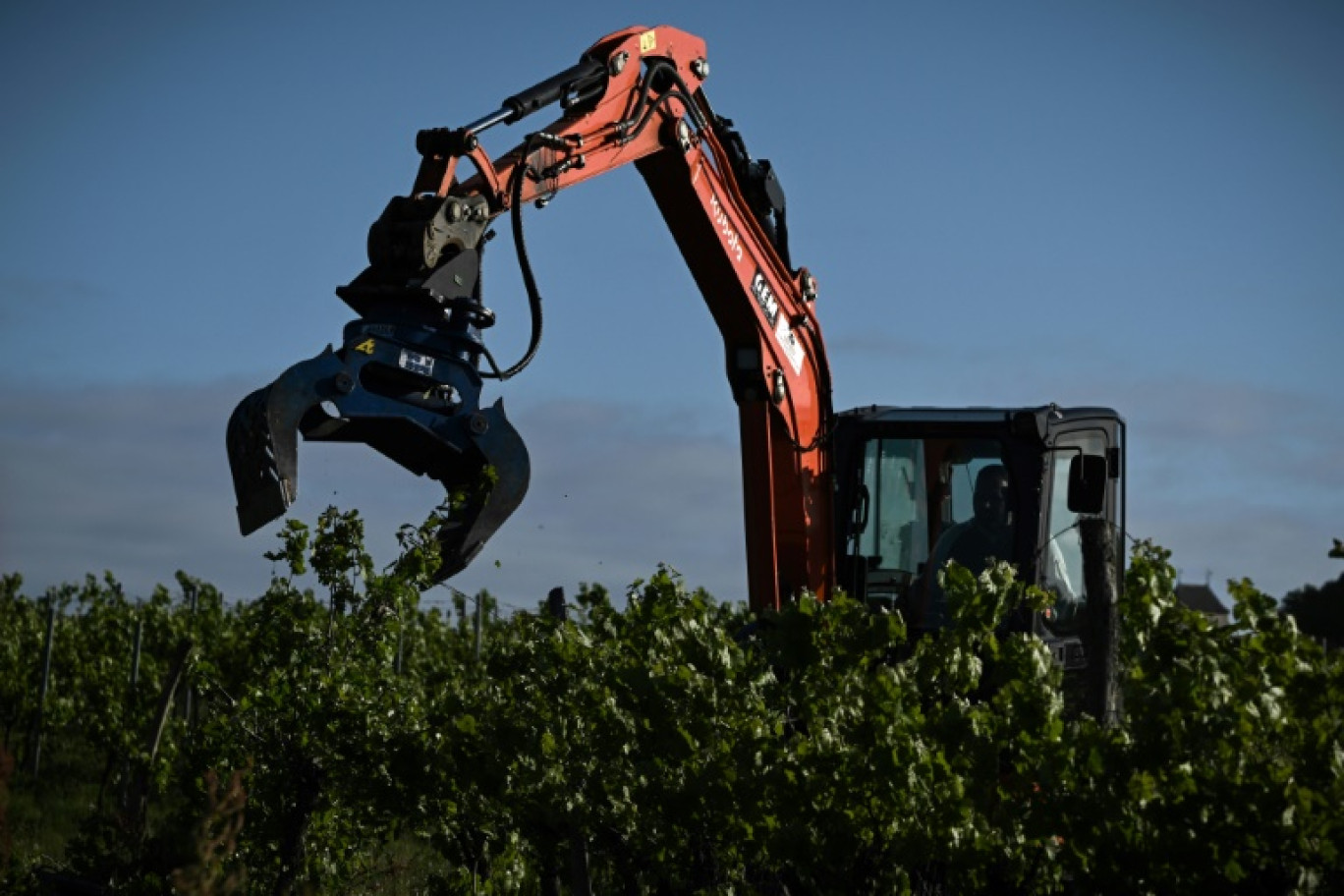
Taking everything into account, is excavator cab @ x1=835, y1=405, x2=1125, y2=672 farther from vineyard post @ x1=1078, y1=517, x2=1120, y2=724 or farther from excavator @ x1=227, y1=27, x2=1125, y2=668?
vineyard post @ x1=1078, y1=517, x2=1120, y2=724

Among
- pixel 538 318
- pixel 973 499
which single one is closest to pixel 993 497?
pixel 973 499

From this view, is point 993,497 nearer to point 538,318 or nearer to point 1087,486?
point 1087,486

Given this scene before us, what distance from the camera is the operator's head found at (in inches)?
368

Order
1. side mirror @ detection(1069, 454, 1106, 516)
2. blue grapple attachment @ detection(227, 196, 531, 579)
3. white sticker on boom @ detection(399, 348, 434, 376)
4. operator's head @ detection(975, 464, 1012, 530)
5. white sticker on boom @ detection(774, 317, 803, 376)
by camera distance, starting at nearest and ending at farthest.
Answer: blue grapple attachment @ detection(227, 196, 531, 579)
white sticker on boom @ detection(399, 348, 434, 376)
side mirror @ detection(1069, 454, 1106, 516)
operator's head @ detection(975, 464, 1012, 530)
white sticker on boom @ detection(774, 317, 803, 376)

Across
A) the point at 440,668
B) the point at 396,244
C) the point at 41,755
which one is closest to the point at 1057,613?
the point at 396,244

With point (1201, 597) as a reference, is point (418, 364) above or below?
below

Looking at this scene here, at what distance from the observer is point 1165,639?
495cm

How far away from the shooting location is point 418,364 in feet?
23.1

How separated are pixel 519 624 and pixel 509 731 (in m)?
0.90

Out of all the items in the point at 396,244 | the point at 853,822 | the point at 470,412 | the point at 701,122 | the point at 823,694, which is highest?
the point at 701,122

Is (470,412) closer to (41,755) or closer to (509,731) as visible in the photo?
(509,731)

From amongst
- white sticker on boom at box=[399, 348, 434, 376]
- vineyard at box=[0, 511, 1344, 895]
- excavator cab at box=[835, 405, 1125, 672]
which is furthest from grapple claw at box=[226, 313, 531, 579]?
→ excavator cab at box=[835, 405, 1125, 672]

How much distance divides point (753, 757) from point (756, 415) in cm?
386

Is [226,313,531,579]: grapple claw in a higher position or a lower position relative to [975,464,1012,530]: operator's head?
→ lower
